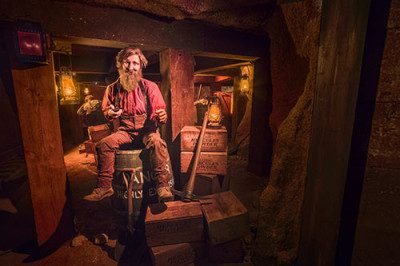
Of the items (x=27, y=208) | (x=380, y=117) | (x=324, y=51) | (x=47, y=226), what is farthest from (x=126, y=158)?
(x=380, y=117)

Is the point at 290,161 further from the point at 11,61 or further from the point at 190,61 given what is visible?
the point at 11,61

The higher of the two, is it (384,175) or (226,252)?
(384,175)

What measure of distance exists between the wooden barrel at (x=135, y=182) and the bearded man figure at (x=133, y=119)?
0.11 metres

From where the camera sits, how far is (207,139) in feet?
10.9

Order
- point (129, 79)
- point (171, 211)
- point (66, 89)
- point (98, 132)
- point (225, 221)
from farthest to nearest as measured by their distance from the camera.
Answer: point (98, 132)
point (66, 89)
point (129, 79)
point (171, 211)
point (225, 221)

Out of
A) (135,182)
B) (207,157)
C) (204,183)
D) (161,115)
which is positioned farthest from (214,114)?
(135,182)

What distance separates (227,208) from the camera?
8.55 ft

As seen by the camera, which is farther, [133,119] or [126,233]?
[133,119]

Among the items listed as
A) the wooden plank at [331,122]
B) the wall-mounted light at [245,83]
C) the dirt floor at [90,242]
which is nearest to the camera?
the wooden plank at [331,122]

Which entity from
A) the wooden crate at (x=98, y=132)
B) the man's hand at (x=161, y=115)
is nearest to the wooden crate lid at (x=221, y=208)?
the man's hand at (x=161, y=115)

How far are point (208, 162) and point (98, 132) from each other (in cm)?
444

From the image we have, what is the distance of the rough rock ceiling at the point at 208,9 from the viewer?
8.66 ft

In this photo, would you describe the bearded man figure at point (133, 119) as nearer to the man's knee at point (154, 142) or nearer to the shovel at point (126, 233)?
the man's knee at point (154, 142)

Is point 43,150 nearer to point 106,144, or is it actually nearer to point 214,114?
point 106,144
